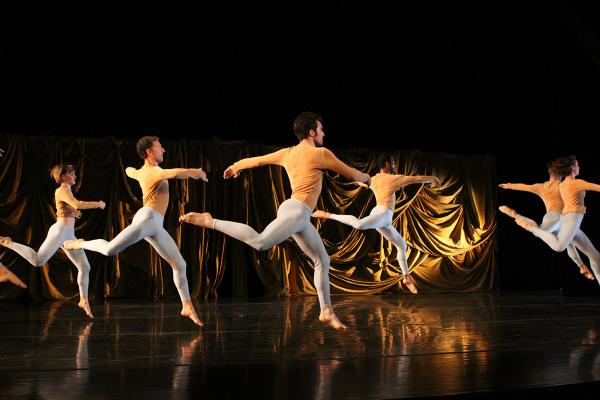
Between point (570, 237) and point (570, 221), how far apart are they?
0.17 meters

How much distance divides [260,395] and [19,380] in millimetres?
1181

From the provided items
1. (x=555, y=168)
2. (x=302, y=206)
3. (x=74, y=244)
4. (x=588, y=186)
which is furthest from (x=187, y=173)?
(x=555, y=168)

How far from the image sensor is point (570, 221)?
24.7 ft

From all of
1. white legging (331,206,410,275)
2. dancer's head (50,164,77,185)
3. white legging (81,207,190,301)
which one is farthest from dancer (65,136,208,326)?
white legging (331,206,410,275)

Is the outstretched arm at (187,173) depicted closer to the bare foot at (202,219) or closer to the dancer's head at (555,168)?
the bare foot at (202,219)

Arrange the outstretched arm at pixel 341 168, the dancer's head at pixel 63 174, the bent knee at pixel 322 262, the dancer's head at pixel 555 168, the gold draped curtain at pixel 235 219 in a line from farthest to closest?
the gold draped curtain at pixel 235 219 < the dancer's head at pixel 555 168 < the dancer's head at pixel 63 174 < the bent knee at pixel 322 262 < the outstretched arm at pixel 341 168

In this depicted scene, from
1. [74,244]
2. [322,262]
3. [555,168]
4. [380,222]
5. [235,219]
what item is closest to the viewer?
[322,262]

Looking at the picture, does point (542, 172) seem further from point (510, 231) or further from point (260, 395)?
point (260, 395)

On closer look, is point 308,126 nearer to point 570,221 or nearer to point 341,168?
point 341,168

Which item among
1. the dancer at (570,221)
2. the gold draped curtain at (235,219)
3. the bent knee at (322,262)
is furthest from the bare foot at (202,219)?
the gold draped curtain at (235,219)

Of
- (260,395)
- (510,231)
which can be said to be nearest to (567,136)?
(510,231)

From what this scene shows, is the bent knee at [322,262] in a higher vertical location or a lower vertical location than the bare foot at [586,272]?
higher

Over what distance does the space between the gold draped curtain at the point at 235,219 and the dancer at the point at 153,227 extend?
4247 millimetres

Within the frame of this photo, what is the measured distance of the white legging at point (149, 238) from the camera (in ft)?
17.6
